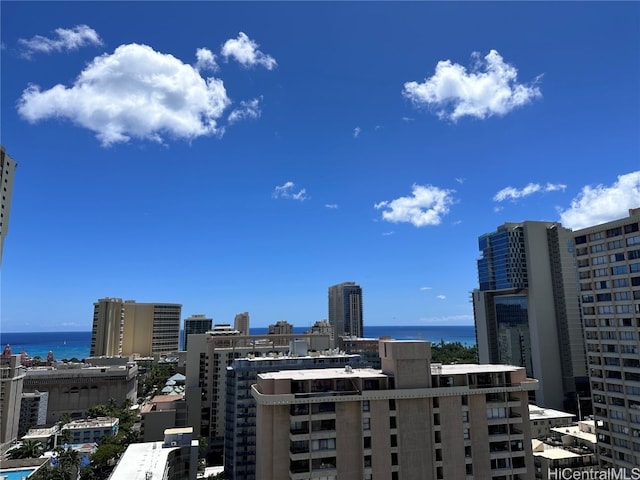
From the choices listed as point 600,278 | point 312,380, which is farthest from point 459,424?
point 600,278

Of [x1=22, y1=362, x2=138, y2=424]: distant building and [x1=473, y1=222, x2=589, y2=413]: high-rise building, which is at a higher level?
[x1=473, y1=222, x2=589, y2=413]: high-rise building

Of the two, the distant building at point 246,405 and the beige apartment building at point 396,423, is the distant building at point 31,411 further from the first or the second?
the beige apartment building at point 396,423

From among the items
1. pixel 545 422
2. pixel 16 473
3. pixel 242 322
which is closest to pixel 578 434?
pixel 545 422

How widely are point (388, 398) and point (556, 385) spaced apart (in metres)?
73.1

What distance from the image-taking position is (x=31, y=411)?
91938 millimetres

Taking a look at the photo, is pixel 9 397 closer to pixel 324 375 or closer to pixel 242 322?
pixel 324 375

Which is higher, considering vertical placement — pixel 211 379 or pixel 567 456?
pixel 211 379

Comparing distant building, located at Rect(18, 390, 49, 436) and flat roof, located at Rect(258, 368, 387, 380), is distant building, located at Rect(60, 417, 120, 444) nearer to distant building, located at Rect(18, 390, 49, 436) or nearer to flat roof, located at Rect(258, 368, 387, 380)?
distant building, located at Rect(18, 390, 49, 436)

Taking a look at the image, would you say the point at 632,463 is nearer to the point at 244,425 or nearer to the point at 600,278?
the point at 600,278

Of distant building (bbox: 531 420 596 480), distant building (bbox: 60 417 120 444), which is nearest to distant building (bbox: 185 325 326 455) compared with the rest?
distant building (bbox: 60 417 120 444)

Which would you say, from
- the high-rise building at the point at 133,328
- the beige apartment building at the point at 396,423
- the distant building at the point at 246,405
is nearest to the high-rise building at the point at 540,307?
the distant building at the point at 246,405

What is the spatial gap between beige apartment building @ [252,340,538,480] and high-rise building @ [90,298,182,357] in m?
134

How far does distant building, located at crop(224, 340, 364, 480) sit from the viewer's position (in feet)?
169

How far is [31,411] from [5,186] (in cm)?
6349
